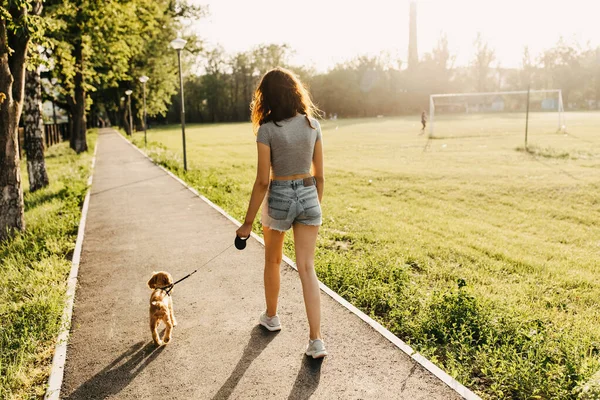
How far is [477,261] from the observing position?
657cm

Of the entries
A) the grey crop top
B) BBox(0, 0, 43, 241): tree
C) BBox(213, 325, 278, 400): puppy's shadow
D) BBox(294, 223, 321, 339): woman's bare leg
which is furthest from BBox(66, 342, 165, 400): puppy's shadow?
BBox(0, 0, 43, 241): tree

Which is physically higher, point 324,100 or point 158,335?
point 324,100

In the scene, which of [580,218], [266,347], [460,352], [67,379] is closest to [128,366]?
[67,379]

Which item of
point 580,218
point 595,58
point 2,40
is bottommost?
point 580,218

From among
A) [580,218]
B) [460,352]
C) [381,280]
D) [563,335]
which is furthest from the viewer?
[580,218]

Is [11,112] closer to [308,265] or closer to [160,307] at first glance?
[160,307]

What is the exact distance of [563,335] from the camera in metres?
4.09

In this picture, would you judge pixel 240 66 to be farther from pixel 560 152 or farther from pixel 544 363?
pixel 544 363

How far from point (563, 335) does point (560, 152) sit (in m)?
17.0

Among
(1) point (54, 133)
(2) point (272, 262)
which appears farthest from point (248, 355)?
(1) point (54, 133)

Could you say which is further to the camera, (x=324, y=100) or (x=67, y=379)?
(x=324, y=100)

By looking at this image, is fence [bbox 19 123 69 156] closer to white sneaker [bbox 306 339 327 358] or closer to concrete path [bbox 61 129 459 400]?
concrete path [bbox 61 129 459 400]

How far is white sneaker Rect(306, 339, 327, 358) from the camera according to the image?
11.9 ft

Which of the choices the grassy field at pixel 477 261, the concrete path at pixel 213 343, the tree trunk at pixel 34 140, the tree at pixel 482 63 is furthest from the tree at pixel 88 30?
the tree at pixel 482 63
